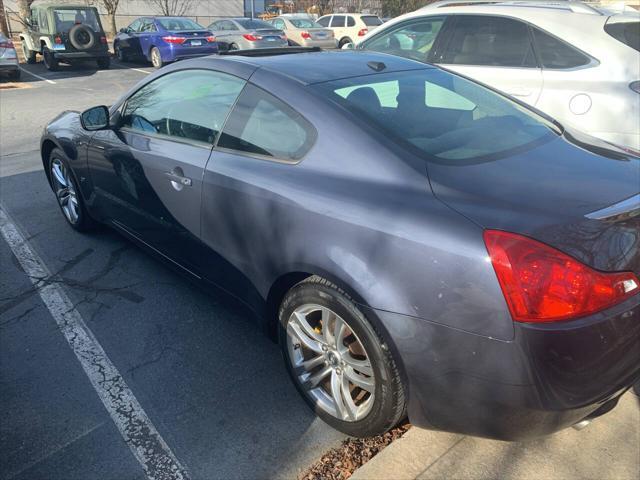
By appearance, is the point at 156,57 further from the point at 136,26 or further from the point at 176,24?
the point at 136,26

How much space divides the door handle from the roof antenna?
115 cm

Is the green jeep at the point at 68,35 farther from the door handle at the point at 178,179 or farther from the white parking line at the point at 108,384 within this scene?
the door handle at the point at 178,179

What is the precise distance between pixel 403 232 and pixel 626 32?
3783mm

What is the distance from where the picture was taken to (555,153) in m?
2.37

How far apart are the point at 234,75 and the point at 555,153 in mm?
1640

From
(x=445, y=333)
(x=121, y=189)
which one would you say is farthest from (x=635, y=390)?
(x=121, y=189)

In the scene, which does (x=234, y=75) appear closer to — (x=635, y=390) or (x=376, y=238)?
(x=376, y=238)

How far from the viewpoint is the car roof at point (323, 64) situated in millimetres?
2636

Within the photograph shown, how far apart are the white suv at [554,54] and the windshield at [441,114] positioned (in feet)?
3.82

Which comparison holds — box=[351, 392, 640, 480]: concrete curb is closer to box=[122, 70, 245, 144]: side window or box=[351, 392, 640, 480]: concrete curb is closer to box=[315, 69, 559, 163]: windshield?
box=[315, 69, 559, 163]: windshield

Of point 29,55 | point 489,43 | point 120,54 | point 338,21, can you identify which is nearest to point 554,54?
point 489,43

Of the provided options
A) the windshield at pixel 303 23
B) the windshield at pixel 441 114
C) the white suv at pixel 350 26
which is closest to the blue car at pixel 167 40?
the windshield at pixel 303 23

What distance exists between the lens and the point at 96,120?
3.63 m

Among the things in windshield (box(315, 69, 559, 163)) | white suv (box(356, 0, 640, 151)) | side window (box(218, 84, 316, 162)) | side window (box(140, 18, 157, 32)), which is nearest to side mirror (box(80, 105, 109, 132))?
side window (box(218, 84, 316, 162))
